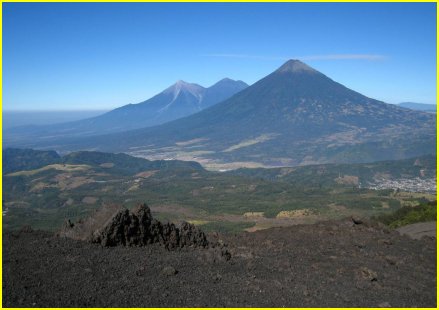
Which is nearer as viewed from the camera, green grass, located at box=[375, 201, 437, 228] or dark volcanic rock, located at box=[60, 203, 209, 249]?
dark volcanic rock, located at box=[60, 203, 209, 249]

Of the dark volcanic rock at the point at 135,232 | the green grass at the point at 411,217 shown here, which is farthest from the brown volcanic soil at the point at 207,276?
the green grass at the point at 411,217

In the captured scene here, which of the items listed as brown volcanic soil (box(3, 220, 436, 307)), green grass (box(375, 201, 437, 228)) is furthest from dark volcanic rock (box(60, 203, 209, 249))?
green grass (box(375, 201, 437, 228))

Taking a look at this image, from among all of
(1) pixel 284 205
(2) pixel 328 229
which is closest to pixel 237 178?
(1) pixel 284 205

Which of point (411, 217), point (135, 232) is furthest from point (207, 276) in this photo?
point (411, 217)

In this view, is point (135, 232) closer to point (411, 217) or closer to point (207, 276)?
point (207, 276)

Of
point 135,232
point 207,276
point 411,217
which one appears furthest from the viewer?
point 411,217

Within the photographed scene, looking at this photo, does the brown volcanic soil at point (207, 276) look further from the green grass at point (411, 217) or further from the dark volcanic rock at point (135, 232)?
the green grass at point (411, 217)

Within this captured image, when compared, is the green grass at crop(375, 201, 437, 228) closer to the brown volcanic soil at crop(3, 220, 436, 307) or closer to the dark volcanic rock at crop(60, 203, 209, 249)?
the brown volcanic soil at crop(3, 220, 436, 307)

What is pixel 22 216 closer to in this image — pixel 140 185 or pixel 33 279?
pixel 140 185
